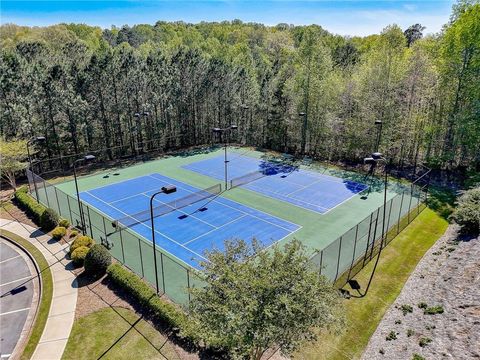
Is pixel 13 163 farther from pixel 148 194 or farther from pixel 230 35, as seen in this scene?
pixel 230 35

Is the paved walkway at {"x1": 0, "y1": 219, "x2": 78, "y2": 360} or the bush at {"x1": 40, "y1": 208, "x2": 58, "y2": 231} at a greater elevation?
the bush at {"x1": 40, "y1": 208, "x2": 58, "y2": 231}

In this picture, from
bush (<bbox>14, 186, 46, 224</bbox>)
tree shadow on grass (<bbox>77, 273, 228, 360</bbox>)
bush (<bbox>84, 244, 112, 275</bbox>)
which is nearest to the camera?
tree shadow on grass (<bbox>77, 273, 228, 360</bbox>)

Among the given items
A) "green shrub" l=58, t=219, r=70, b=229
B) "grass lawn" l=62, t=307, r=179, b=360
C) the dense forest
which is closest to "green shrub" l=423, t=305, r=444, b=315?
"grass lawn" l=62, t=307, r=179, b=360

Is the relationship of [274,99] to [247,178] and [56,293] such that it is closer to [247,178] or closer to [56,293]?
[247,178]

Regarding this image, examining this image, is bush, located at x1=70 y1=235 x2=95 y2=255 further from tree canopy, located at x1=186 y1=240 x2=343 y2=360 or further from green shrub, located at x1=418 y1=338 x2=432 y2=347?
green shrub, located at x1=418 y1=338 x2=432 y2=347

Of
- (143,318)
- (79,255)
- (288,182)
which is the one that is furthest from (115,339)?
(288,182)

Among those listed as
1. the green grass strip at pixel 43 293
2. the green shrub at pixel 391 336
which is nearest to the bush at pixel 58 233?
the green grass strip at pixel 43 293

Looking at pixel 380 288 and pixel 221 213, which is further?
pixel 221 213

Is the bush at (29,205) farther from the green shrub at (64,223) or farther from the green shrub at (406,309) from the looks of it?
the green shrub at (406,309)
